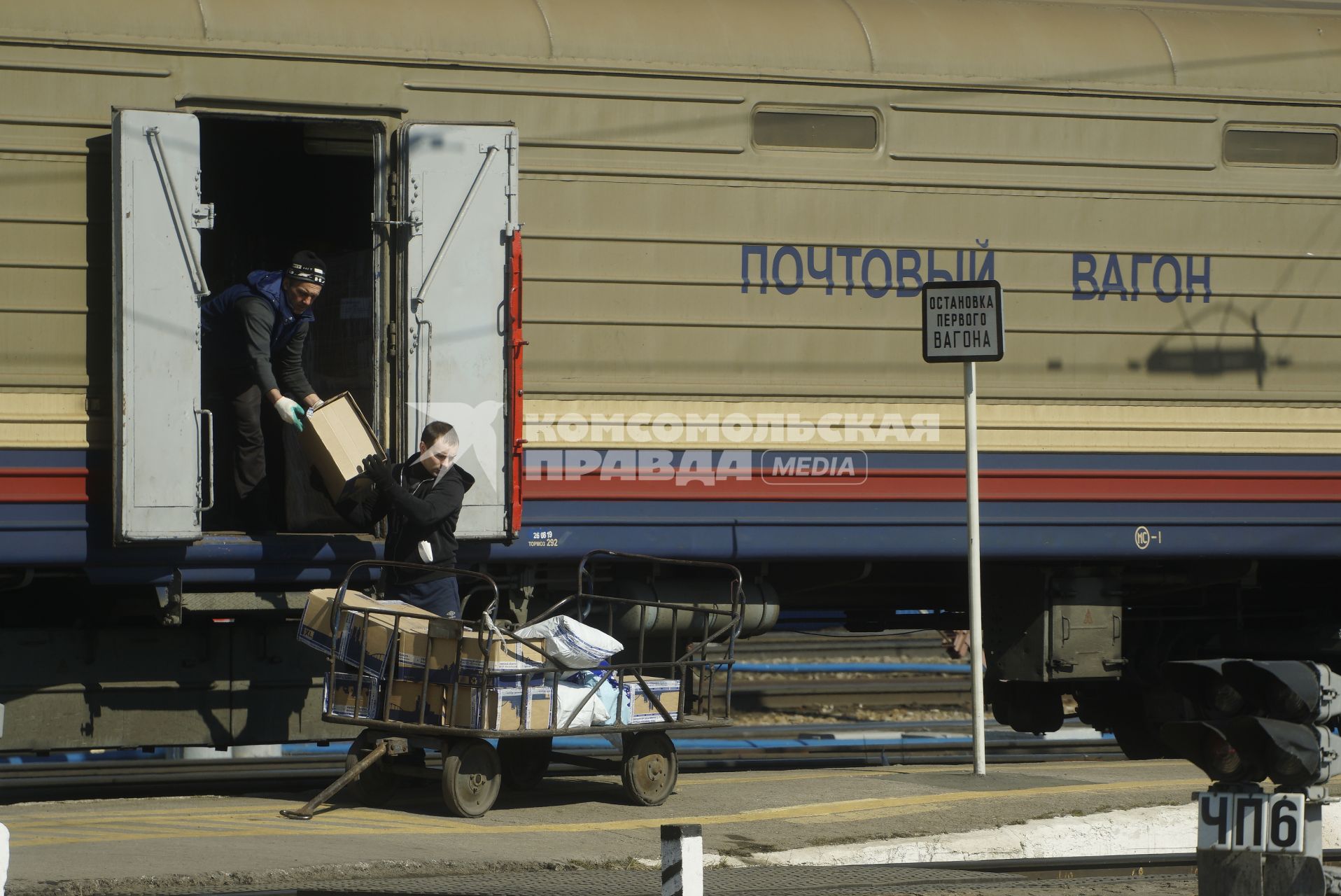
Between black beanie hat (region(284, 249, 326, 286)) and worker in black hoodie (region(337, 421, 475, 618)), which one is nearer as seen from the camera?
worker in black hoodie (region(337, 421, 475, 618))

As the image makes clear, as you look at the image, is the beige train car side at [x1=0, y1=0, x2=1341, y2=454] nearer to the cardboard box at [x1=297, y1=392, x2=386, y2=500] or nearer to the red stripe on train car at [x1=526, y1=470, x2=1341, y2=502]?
the red stripe on train car at [x1=526, y1=470, x2=1341, y2=502]

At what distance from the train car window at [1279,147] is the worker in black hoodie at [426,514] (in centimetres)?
441

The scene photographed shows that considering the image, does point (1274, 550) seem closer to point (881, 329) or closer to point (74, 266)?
point (881, 329)

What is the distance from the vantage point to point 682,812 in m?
7.18

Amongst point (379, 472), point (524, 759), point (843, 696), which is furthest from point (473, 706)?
point (843, 696)

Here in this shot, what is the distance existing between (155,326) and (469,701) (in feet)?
7.18

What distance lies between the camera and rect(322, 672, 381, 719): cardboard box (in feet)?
23.5

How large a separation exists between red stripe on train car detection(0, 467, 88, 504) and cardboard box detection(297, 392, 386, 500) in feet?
3.21

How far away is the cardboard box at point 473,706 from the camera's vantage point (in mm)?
6906

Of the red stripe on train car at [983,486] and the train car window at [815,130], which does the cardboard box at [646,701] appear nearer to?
the red stripe on train car at [983,486]

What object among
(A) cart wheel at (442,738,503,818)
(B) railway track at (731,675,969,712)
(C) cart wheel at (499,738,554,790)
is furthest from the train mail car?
(B) railway track at (731,675,969,712)

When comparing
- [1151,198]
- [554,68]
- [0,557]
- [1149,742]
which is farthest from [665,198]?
[1149,742]

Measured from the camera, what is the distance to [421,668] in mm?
7090

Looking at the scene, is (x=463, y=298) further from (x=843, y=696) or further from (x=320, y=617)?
(x=843, y=696)
